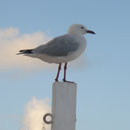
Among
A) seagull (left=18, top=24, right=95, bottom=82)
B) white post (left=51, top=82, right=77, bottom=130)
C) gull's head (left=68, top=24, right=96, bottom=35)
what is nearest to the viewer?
white post (left=51, top=82, right=77, bottom=130)

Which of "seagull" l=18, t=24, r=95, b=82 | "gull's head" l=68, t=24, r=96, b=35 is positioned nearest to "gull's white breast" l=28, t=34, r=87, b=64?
"seagull" l=18, t=24, r=95, b=82

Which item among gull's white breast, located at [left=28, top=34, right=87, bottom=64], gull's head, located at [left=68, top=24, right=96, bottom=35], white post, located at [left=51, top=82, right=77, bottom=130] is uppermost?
gull's head, located at [left=68, top=24, right=96, bottom=35]

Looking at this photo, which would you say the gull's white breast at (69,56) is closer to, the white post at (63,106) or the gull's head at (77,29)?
the gull's head at (77,29)

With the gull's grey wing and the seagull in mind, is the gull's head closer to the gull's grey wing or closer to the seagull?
the seagull

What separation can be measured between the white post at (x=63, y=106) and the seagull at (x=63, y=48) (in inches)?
42.6

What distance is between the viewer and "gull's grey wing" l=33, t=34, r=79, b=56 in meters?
6.43

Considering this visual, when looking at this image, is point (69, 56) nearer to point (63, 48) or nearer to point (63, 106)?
point (63, 48)

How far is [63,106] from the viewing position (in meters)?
5.14

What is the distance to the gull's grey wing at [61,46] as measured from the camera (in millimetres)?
6431

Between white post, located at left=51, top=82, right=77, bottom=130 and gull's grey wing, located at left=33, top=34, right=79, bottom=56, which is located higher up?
gull's grey wing, located at left=33, top=34, right=79, bottom=56

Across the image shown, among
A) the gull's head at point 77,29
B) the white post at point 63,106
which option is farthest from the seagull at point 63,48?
the white post at point 63,106

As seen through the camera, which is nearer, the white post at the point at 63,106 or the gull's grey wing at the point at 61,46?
the white post at the point at 63,106

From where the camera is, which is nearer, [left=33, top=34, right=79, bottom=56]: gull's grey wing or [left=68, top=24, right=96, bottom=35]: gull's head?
[left=33, top=34, right=79, bottom=56]: gull's grey wing

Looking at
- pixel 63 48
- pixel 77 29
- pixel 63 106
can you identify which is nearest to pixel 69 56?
pixel 63 48
